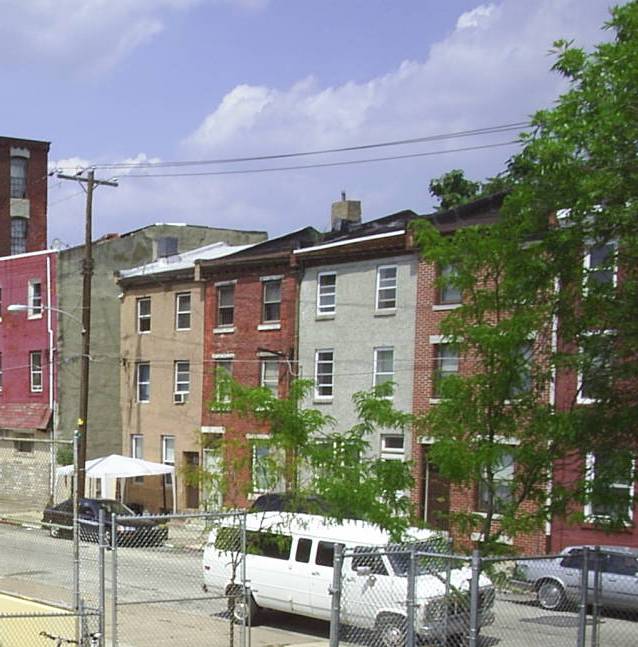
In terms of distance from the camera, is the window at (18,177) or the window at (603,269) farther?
the window at (18,177)

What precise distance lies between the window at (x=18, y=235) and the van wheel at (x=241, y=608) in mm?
42088

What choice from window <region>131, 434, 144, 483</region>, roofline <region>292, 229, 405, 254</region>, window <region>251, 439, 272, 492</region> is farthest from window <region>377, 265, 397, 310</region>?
window <region>251, 439, 272, 492</region>

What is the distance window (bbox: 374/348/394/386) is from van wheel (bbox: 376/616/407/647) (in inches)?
773

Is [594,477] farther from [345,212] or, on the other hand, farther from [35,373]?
[35,373]

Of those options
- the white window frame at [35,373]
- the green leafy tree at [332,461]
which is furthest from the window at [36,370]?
the green leafy tree at [332,461]

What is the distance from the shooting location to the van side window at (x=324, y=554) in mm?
18609

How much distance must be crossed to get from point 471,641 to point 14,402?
1599 inches

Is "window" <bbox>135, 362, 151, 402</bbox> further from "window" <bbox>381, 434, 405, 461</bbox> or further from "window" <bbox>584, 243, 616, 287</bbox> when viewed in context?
"window" <bbox>584, 243, 616, 287</bbox>

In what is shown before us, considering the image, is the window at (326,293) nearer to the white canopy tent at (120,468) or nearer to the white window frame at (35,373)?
the white canopy tent at (120,468)

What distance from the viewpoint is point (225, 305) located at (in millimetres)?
40219

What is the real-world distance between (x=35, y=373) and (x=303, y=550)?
3021 centimetres

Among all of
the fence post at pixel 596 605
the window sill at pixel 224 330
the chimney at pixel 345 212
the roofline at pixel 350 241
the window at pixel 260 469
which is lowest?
the fence post at pixel 596 605

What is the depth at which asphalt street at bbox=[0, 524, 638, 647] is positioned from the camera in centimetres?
1271

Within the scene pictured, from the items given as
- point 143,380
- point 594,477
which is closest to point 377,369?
point 143,380
